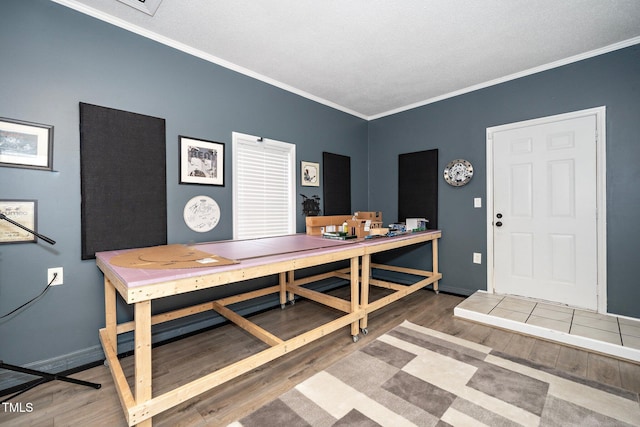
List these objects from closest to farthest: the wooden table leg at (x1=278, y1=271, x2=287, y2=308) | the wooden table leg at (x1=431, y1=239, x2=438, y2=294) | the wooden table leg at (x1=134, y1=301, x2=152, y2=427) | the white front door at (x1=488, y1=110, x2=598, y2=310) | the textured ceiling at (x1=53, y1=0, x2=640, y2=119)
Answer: the wooden table leg at (x1=134, y1=301, x2=152, y2=427) → the textured ceiling at (x1=53, y1=0, x2=640, y2=119) → the white front door at (x1=488, y1=110, x2=598, y2=310) → the wooden table leg at (x1=278, y1=271, x2=287, y2=308) → the wooden table leg at (x1=431, y1=239, x2=438, y2=294)

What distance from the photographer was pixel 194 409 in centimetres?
163

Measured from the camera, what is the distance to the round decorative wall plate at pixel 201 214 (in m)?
2.60

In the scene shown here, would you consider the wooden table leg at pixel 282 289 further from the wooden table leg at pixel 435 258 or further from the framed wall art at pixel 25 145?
the framed wall art at pixel 25 145

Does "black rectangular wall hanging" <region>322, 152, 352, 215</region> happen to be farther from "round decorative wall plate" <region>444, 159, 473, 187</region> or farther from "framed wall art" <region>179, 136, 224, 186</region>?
"framed wall art" <region>179, 136, 224, 186</region>

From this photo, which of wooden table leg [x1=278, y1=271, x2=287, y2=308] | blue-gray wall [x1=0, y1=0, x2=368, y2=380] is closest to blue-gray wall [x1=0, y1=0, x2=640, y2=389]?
blue-gray wall [x1=0, y1=0, x2=368, y2=380]

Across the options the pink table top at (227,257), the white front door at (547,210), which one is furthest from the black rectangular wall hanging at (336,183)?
the white front door at (547,210)

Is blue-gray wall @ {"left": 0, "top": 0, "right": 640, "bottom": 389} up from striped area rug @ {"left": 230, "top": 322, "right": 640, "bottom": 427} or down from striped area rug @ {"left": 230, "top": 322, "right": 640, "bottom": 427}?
up

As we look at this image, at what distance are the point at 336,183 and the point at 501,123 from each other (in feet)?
7.18

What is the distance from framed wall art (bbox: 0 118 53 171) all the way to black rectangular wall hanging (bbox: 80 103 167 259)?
0.19m

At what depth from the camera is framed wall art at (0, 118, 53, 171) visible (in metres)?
1.82

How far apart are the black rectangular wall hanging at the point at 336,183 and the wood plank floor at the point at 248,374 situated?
62.2 inches

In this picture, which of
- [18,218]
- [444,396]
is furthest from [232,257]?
[444,396]

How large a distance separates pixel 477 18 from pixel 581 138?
5.78 feet

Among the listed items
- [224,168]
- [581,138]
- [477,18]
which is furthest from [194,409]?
[581,138]
